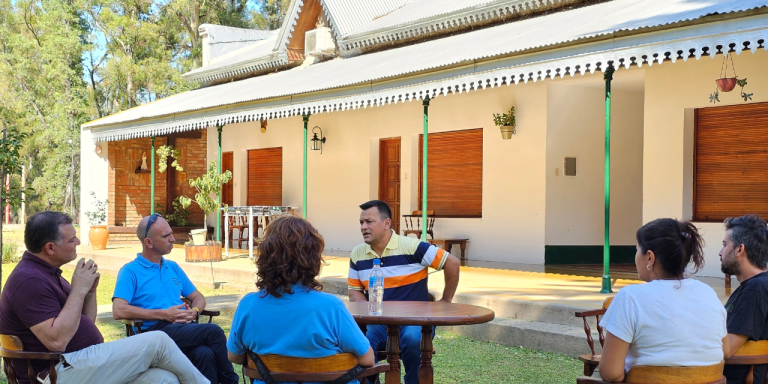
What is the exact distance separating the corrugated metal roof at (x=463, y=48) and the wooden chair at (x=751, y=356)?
373cm

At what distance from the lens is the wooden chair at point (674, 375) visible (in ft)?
10.0

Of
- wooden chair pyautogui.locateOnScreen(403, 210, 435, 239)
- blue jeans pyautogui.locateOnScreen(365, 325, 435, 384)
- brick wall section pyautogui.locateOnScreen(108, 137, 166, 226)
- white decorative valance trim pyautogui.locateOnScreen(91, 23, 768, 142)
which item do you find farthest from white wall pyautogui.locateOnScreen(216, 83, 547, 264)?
blue jeans pyautogui.locateOnScreen(365, 325, 435, 384)

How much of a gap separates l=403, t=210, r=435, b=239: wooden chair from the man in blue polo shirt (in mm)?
8178

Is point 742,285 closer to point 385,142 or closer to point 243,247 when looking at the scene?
point 385,142

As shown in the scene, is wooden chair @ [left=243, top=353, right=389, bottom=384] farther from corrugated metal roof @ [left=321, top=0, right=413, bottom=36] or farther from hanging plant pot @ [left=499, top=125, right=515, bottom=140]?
corrugated metal roof @ [left=321, top=0, right=413, bottom=36]

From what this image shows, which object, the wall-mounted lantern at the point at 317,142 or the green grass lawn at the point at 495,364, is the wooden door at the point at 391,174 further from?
the green grass lawn at the point at 495,364

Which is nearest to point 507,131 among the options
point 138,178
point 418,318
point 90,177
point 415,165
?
point 415,165

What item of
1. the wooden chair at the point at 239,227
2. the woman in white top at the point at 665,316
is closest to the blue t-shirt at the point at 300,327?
the woman in white top at the point at 665,316

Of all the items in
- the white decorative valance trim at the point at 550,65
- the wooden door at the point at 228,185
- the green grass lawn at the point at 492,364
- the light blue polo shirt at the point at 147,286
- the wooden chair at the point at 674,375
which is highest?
the white decorative valance trim at the point at 550,65

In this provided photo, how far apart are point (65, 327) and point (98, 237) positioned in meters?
13.9

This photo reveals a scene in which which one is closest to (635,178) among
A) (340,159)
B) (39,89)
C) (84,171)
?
(340,159)

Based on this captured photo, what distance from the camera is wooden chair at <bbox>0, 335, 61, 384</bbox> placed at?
354 centimetres

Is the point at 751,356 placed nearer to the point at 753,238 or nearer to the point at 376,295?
the point at 753,238

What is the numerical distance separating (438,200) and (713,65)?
5.37 m
